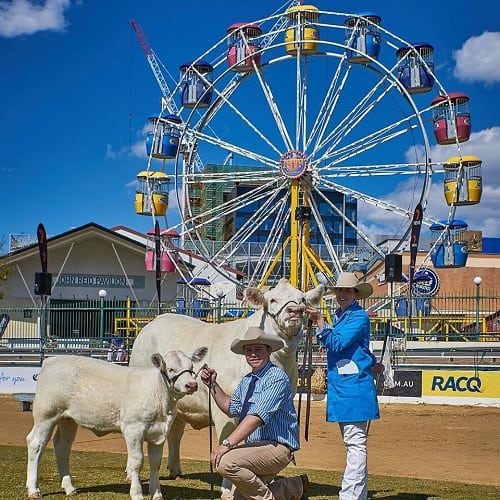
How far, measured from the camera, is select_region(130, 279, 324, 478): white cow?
7.73 metres

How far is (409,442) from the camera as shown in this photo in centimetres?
1470

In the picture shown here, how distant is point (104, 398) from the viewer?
328 inches

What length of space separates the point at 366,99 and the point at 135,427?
26.0m

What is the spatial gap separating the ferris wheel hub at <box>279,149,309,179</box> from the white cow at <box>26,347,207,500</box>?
22.1 metres

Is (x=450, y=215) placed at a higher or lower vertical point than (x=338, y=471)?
higher

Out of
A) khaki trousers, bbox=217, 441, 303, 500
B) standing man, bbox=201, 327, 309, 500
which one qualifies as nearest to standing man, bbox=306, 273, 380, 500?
standing man, bbox=201, 327, 309, 500

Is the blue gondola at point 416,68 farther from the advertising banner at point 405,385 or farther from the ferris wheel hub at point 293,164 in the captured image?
the advertising banner at point 405,385

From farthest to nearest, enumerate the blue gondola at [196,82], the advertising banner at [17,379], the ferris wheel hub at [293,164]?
the blue gondola at [196,82]
the ferris wheel hub at [293,164]
the advertising banner at [17,379]

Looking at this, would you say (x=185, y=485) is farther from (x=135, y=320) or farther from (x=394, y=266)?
(x=135, y=320)

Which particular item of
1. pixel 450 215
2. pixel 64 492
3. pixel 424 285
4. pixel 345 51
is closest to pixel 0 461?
pixel 64 492

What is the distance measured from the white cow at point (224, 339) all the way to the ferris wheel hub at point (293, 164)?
20.3 meters

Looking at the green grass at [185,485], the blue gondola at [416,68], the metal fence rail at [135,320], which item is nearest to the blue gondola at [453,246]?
the metal fence rail at [135,320]

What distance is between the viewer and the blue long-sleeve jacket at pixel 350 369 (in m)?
7.48

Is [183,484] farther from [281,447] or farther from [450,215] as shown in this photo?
[450,215]
